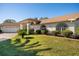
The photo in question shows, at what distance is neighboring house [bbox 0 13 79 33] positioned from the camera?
55.2ft

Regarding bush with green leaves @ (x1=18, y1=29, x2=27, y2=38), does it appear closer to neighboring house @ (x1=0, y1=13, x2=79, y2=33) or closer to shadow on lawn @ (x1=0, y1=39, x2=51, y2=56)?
neighboring house @ (x1=0, y1=13, x2=79, y2=33)

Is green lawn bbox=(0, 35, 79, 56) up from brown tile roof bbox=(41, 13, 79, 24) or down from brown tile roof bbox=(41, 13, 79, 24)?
down

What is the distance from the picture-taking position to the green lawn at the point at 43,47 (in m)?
16.8

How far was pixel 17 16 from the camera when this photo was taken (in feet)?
55.4

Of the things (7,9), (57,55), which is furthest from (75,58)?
(7,9)

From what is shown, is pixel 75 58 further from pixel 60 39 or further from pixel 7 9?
pixel 7 9

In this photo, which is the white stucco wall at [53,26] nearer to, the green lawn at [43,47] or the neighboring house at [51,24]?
the neighboring house at [51,24]

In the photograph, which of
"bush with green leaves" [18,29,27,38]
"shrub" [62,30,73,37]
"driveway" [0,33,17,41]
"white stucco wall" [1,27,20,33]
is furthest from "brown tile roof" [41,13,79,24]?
"driveway" [0,33,17,41]

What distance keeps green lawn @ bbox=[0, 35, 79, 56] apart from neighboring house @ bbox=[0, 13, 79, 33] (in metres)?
0.18

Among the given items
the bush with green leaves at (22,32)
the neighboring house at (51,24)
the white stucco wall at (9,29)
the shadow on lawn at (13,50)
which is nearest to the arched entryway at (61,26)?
the neighboring house at (51,24)

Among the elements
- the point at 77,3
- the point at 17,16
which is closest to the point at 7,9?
the point at 17,16

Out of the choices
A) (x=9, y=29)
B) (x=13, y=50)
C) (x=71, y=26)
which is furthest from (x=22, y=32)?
(x=71, y=26)

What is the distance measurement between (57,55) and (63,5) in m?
0.89

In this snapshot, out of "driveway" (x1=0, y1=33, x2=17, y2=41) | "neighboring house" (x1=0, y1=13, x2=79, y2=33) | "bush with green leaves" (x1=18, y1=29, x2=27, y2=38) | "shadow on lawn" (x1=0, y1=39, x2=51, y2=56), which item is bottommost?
"shadow on lawn" (x1=0, y1=39, x2=51, y2=56)
